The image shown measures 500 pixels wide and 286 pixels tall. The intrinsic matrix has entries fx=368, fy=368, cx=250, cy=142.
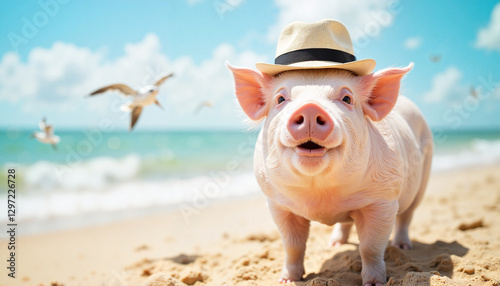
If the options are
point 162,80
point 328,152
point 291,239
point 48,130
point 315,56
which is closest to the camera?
point 328,152

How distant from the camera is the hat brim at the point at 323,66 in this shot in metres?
2.28

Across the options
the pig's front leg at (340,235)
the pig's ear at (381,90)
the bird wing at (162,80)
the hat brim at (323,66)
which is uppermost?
the bird wing at (162,80)

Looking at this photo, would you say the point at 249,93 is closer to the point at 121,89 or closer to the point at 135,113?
the point at 121,89

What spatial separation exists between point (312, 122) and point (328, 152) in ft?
0.71

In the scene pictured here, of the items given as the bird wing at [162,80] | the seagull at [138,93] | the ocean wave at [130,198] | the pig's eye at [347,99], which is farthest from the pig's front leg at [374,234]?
the ocean wave at [130,198]

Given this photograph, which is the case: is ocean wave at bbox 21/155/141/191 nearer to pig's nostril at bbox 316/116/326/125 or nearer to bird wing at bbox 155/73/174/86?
A: bird wing at bbox 155/73/174/86

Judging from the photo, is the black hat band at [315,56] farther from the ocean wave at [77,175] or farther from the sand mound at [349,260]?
the ocean wave at [77,175]

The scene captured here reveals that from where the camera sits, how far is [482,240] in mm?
3631

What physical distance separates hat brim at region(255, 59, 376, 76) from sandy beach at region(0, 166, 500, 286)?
1342 millimetres

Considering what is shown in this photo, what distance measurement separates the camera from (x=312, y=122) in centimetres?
192

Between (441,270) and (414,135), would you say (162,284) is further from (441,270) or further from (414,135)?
(414,135)

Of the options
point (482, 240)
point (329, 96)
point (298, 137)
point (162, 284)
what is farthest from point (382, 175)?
point (482, 240)

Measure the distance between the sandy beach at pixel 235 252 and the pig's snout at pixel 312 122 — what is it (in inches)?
42.7

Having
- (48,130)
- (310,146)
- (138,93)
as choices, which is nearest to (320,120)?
(310,146)
